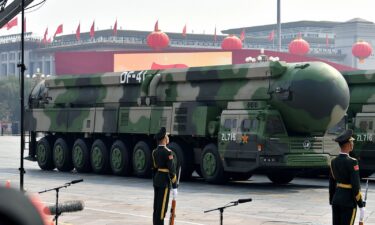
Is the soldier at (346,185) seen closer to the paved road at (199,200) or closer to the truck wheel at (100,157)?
the paved road at (199,200)

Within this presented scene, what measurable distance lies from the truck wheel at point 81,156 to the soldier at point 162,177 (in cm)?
1724

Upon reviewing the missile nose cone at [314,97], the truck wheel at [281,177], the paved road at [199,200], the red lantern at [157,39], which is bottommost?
the paved road at [199,200]

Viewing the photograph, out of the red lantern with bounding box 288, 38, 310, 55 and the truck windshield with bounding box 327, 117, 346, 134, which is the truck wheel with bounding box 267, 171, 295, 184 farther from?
the red lantern with bounding box 288, 38, 310, 55

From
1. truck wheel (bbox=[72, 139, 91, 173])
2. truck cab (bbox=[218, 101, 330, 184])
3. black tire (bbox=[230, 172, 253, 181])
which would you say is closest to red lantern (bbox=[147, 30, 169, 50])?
truck wheel (bbox=[72, 139, 91, 173])

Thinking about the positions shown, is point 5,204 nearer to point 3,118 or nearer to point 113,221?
point 113,221

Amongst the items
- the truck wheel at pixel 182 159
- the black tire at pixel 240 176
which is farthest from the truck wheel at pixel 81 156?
the black tire at pixel 240 176

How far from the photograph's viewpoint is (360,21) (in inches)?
7707

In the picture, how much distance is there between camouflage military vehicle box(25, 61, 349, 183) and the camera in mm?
23484

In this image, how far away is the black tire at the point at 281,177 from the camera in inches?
1028

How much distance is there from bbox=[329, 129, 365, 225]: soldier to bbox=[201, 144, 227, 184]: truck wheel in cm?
1418

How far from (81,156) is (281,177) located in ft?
24.5

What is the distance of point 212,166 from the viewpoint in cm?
2492

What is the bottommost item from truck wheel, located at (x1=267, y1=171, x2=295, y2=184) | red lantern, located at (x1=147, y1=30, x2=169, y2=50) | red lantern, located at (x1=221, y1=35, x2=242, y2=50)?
truck wheel, located at (x1=267, y1=171, x2=295, y2=184)

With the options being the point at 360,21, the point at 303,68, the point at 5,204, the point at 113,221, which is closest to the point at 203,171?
the point at 303,68
